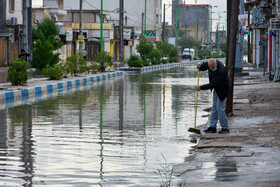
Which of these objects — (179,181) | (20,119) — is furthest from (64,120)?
(179,181)

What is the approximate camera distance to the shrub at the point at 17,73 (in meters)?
24.5

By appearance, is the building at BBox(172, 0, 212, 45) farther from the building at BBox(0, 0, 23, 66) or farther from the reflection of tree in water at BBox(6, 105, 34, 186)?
the reflection of tree in water at BBox(6, 105, 34, 186)

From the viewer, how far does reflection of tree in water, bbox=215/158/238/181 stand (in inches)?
297

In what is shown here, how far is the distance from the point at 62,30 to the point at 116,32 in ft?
75.4

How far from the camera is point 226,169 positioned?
8.14m

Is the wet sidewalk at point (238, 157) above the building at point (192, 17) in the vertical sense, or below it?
below

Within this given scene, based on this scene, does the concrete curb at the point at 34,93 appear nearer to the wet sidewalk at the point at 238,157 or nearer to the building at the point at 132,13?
the wet sidewalk at the point at 238,157

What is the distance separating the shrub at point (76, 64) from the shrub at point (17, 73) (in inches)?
367

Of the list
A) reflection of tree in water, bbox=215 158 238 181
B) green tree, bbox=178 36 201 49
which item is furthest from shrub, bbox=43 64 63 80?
green tree, bbox=178 36 201 49

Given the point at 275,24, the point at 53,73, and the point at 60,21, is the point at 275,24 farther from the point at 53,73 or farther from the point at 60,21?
the point at 60,21

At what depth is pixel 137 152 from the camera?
981 cm

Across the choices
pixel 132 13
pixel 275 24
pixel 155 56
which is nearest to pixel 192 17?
pixel 132 13

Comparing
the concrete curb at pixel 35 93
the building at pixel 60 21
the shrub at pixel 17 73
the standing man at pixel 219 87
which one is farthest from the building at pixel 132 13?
the standing man at pixel 219 87

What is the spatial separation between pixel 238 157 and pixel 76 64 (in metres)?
26.9
